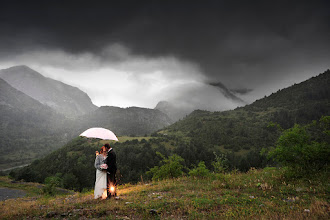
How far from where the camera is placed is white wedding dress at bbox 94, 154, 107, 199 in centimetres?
897

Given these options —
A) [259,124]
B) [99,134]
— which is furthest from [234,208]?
[259,124]

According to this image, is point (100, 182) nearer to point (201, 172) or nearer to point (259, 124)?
point (201, 172)

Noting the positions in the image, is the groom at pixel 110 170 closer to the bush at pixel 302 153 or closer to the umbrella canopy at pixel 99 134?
the umbrella canopy at pixel 99 134

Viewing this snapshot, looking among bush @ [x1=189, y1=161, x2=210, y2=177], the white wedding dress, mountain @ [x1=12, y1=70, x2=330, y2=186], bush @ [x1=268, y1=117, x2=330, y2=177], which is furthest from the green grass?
mountain @ [x1=12, y1=70, x2=330, y2=186]

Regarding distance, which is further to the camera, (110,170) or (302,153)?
(110,170)

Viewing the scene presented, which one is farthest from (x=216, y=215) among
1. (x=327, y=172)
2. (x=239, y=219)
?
(x=327, y=172)

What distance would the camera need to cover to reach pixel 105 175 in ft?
30.2

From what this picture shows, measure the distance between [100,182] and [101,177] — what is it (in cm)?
26

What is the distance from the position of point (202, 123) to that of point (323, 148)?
618ft

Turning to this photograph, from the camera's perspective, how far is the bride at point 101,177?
29.5 feet

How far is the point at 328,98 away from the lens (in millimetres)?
169625

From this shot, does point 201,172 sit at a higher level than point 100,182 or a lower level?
lower

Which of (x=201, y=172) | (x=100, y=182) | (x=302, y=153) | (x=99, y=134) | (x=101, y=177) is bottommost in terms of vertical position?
(x=201, y=172)

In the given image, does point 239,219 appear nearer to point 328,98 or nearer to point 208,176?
point 208,176
